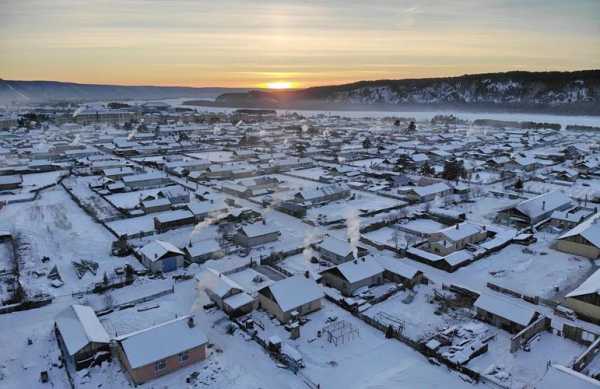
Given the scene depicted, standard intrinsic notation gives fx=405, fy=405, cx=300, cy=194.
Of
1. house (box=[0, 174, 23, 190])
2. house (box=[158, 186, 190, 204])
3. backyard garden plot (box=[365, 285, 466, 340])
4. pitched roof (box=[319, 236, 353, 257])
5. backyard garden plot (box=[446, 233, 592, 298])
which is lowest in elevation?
backyard garden plot (box=[365, 285, 466, 340])

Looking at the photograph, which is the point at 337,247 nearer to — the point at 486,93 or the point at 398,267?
the point at 398,267

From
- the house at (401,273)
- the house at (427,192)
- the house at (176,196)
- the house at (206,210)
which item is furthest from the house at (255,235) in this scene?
the house at (427,192)

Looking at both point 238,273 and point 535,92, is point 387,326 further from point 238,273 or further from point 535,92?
point 535,92

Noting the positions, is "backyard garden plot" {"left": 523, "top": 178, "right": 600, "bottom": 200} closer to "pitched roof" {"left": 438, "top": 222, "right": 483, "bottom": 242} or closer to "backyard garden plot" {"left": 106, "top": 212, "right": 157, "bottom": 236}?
"pitched roof" {"left": 438, "top": 222, "right": 483, "bottom": 242}

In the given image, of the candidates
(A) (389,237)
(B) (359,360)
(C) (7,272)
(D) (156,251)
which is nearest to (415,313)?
(B) (359,360)

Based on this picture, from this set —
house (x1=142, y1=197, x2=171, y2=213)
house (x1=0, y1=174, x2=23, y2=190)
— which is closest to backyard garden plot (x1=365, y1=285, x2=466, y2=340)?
house (x1=142, y1=197, x2=171, y2=213)
